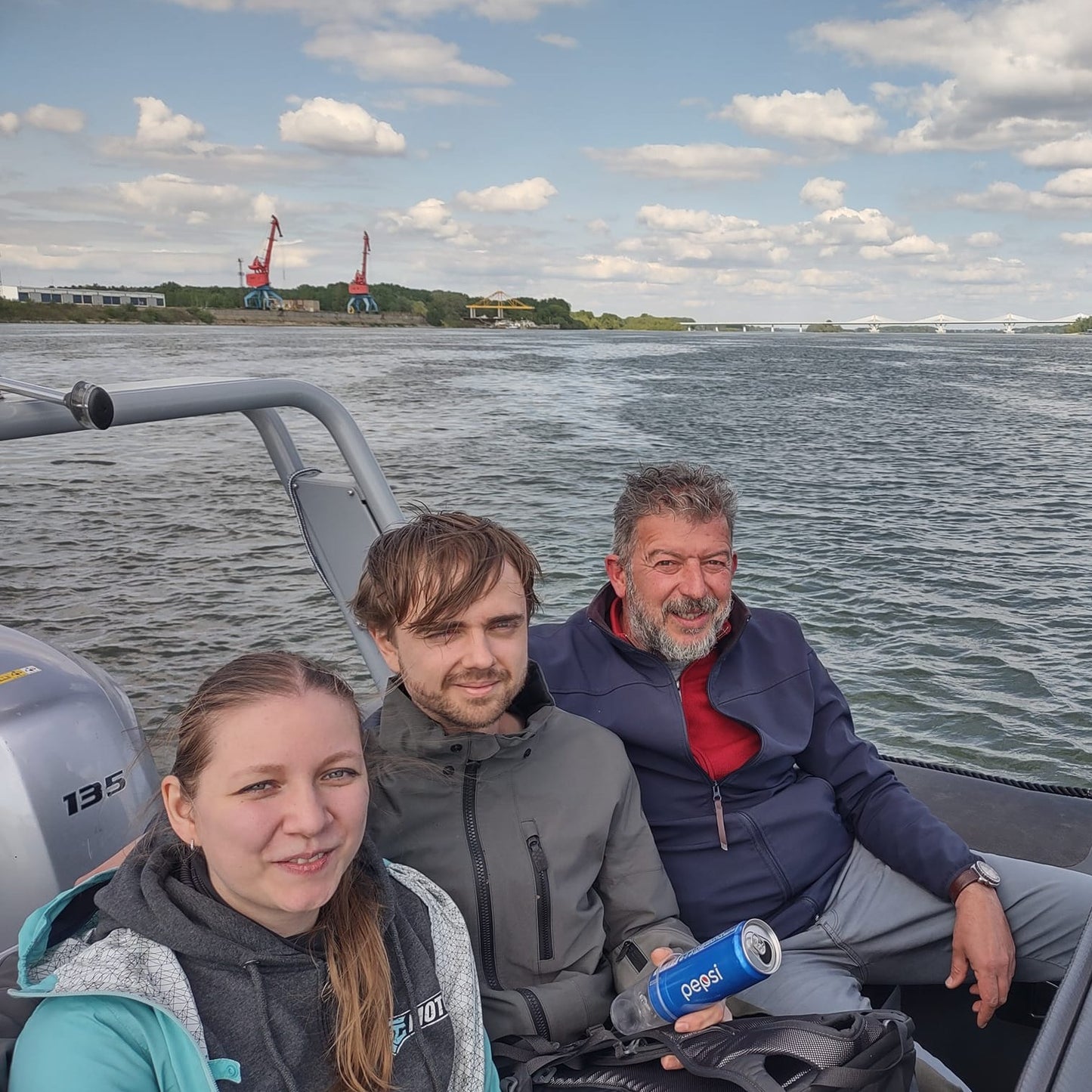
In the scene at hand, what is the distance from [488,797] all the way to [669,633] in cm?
63

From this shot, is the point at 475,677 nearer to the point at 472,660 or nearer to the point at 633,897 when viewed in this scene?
the point at 472,660

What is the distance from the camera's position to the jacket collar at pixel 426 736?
5.03 ft

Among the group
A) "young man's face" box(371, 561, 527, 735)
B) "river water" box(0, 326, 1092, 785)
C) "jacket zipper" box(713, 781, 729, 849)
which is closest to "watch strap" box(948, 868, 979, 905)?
"jacket zipper" box(713, 781, 729, 849)

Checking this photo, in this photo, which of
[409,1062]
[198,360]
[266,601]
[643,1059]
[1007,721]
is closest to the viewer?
[409,1062]

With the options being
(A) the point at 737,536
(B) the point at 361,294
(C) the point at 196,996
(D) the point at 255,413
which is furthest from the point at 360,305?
(C) the point at 196,996

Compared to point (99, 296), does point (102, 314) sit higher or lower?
lower

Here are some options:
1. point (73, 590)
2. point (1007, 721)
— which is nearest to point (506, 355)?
point (73, 590)

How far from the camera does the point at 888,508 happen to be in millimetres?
13008

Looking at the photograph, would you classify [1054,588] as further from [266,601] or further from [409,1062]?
[409,1062]

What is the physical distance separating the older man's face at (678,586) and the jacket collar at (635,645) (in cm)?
2

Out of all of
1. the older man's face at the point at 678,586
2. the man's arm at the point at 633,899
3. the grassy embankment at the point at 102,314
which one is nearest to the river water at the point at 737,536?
the older man's face at the point at 678,586

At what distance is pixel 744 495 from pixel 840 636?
6097mm

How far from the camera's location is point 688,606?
2.06m

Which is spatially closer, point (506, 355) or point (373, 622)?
point (373, 622)
